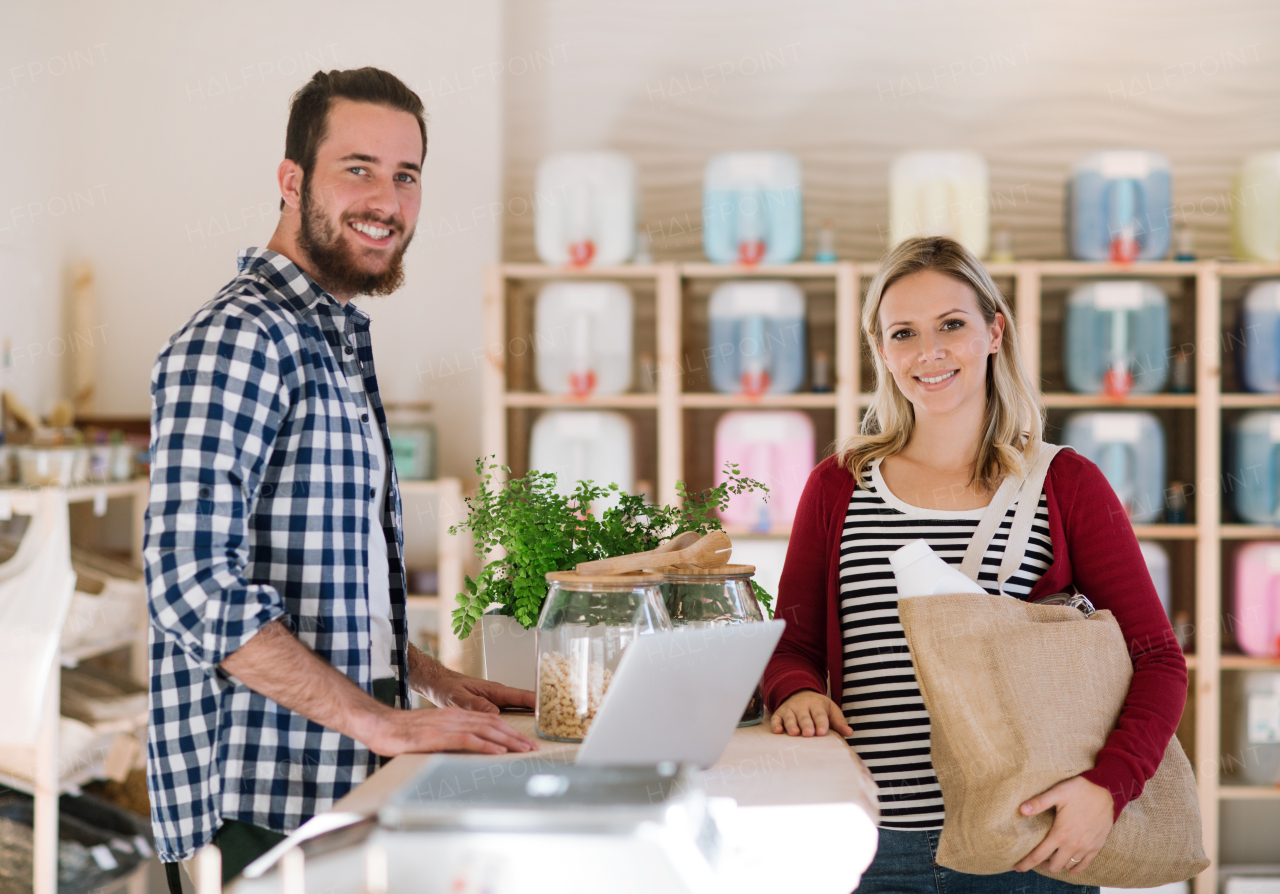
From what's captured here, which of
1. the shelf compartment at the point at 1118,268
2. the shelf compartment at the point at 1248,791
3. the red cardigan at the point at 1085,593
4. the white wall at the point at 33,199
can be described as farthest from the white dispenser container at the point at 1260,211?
the white wall at the point at 33,199

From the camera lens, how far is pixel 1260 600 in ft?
10.4

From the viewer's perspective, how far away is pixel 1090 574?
1.36 m

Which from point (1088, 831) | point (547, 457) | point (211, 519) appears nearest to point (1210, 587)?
point (547, 457)

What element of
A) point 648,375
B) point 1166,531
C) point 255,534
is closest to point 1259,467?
point 1166,531

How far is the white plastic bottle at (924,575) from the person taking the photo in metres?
1.11

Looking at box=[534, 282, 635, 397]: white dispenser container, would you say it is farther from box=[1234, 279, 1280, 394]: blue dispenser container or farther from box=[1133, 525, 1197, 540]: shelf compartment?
box=[1234, 279, 1280, 394]: blue dispenser container

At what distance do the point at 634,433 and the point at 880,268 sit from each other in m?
1.78

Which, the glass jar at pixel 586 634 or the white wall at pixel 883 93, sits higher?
the white wall at pixel 883 93

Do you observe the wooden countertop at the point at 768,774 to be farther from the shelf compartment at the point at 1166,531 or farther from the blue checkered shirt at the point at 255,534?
the shelf compartment at the point at 1166,531

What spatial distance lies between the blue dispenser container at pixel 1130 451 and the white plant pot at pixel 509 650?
2.35 m

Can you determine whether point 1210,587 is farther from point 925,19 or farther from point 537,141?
point 537,141

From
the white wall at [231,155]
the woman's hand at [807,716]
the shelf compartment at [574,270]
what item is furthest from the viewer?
the white wall at [231,155]

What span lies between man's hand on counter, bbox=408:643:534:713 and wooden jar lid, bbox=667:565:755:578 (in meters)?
0.25

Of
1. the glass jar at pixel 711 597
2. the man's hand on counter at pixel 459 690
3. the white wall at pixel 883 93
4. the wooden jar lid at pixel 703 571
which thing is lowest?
the man's hand on counter at pixel 459 690
